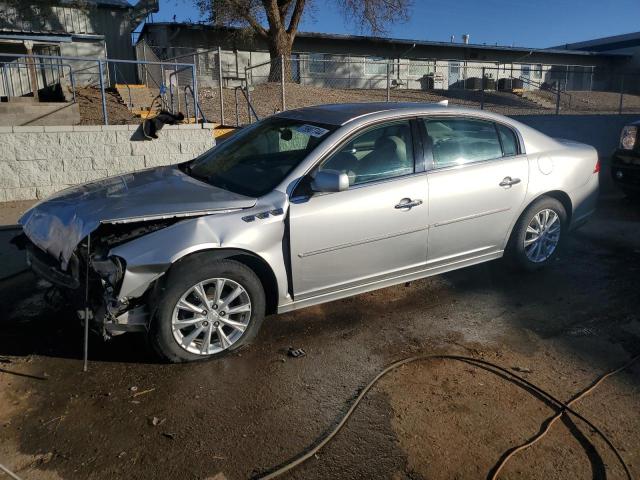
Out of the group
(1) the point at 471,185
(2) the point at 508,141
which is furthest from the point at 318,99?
(1) the point at 471,185

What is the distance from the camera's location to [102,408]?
3.14 m

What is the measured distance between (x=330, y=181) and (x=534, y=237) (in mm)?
2463

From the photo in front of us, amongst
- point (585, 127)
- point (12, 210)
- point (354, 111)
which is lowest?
point (12, 210)

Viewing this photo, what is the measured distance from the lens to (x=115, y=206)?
3.59 meters

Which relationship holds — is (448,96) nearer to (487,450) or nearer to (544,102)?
(544,102)

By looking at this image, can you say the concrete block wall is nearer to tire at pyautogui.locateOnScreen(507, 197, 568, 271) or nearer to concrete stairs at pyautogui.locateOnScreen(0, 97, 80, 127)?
concrete stairs at pyautogui.locateOnScreen(0, 97, 80, 127)

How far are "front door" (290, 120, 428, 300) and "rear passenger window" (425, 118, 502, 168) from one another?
254 millimetres

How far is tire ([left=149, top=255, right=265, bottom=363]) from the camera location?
3.38 m

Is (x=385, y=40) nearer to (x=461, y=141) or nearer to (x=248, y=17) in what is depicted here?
(x=248, y=17)

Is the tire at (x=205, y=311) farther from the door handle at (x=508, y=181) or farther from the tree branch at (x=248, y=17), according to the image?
the tree branch at (x=248, y=17)

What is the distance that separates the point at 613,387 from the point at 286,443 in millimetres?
2070

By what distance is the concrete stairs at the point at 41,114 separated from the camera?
403 inches

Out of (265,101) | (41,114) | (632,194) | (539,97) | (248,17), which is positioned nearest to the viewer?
(632,194)

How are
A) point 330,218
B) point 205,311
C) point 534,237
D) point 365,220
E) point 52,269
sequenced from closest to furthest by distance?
1. point 205,311
2. point 52,269
3. point 330,218
4. point 365,220
5. point 534,237
